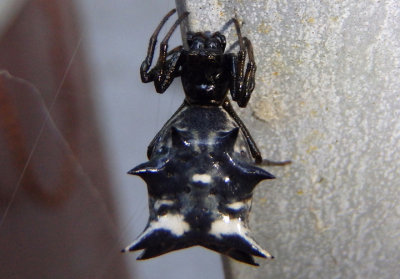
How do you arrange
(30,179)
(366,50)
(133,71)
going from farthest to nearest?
(133,71)
(30,179)
(366,50)

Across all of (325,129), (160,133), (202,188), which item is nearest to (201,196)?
(202,188)

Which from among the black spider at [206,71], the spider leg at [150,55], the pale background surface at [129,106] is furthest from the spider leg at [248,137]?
the pale background surface at [129,106]

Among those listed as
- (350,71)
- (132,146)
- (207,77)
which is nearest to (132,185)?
(132,146)

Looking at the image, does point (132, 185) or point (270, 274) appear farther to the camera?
point (132, 185)

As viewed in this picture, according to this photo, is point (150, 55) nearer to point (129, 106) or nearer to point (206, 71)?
point (206, 71)

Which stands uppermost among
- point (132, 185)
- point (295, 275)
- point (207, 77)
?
point (207, 77)

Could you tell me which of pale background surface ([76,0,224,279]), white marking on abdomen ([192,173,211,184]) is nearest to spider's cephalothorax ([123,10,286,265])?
Answer: white marking on abdomen ([192,173,211,184])

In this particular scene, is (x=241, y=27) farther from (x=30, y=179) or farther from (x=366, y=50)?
(x=30, y=179)

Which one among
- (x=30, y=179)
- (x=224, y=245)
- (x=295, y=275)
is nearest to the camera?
(x=224, y=245)

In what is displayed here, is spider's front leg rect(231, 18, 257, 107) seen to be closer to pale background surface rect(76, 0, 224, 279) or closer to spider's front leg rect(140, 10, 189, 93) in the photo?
spider's front leg rect(140, 10, 189, 93)
